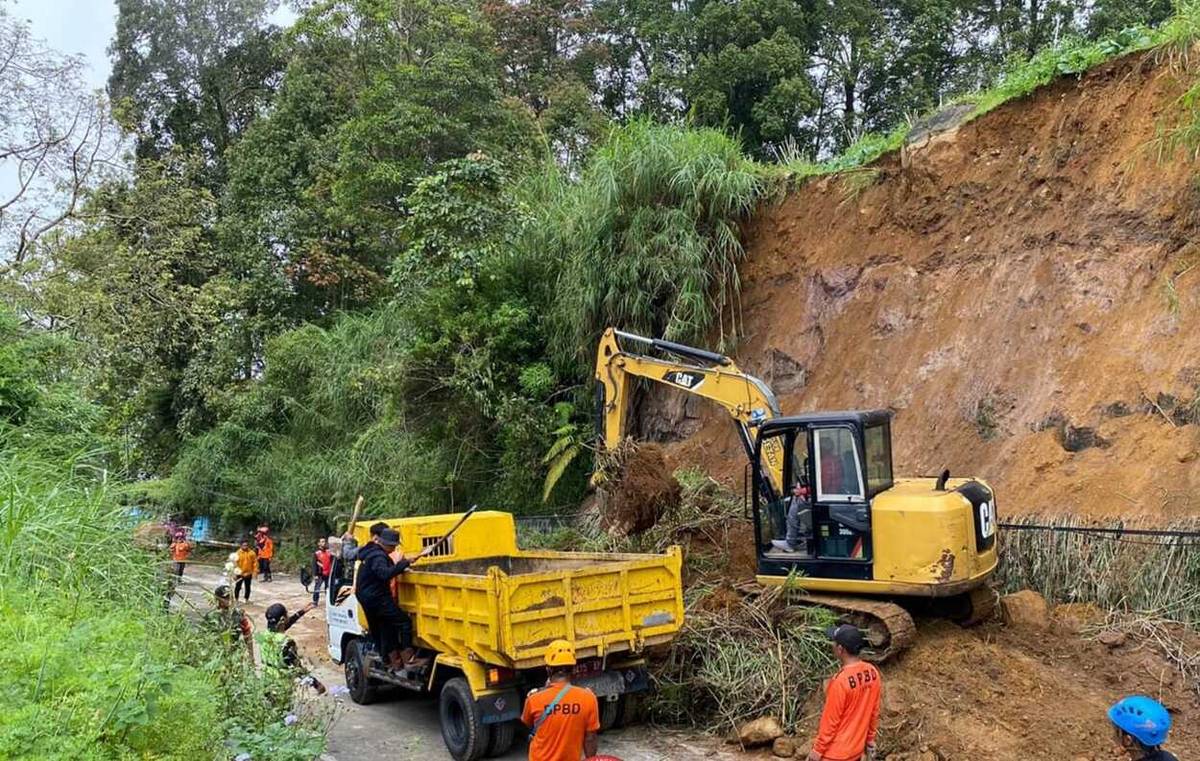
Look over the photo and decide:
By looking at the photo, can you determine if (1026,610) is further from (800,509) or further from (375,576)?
(375,576)

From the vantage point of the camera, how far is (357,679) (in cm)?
968

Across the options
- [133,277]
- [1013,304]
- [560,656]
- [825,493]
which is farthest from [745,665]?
[133,277]

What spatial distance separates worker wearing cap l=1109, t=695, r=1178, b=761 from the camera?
3.67 meters

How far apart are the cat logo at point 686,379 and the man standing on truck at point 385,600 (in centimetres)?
345

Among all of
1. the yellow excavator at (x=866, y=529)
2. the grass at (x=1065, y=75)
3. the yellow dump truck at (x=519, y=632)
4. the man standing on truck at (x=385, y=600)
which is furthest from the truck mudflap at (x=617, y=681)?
the grass at (x=1065, y=75)

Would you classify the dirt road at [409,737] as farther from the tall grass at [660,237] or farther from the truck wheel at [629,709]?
the tall grass at [660,237]

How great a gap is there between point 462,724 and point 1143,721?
17.5 feet

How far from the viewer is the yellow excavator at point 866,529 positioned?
8000 millimetres

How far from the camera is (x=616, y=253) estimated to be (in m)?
15.4

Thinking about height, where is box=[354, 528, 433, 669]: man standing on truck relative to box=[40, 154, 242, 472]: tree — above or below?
below

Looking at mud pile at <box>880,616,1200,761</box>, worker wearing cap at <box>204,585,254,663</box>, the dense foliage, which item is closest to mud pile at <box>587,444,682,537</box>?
mud pile at <box>880,616,1200,761</box>

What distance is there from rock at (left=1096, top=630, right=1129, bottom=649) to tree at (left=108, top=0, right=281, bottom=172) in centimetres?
2970

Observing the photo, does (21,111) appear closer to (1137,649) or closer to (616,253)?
(616,253)

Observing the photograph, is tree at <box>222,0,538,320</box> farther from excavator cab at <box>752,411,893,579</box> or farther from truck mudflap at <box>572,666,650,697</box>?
truck mudflap at <box>572,666,650,697</box>
